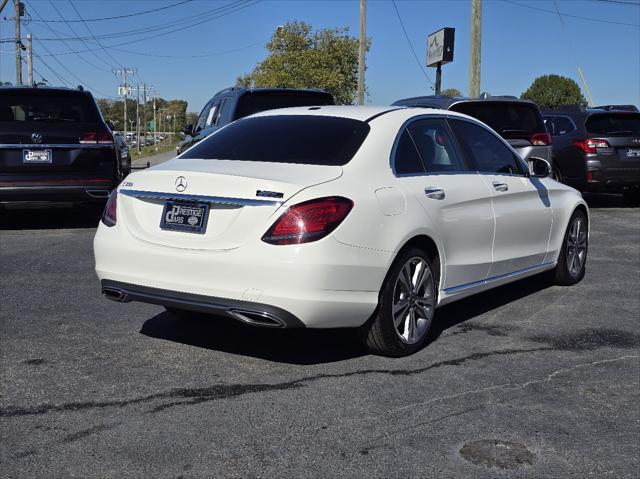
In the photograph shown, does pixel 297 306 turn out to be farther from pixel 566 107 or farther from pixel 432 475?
pixel 566 107

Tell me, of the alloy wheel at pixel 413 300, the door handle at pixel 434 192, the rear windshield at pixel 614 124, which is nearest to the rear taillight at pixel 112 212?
the alloy wheel at pixel 413 300

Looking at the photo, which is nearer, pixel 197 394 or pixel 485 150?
pixel 197 394

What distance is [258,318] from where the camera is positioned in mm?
4363

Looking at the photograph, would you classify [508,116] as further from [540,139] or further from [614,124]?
[614,124]

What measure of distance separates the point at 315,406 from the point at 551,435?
1.15 meters

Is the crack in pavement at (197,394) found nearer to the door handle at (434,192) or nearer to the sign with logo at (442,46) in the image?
the door handle at (434,192)

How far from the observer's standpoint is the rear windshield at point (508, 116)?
38.1 ft

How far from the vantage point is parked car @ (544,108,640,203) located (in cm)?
1413

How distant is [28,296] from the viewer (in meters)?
6.46

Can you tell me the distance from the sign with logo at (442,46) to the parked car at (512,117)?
5.13m

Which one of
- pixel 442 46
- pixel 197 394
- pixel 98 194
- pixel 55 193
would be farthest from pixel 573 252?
pixel 442 46

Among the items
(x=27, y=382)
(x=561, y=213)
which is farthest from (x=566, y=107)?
(x=27, y=382)

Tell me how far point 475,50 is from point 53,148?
40.0 feet

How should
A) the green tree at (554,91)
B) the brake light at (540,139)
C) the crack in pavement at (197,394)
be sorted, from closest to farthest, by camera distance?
the crack in pavement at (197,394) → the brake light at (540,139) → the green tree at (554,91)
